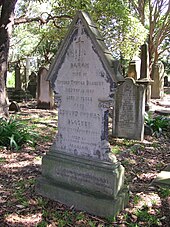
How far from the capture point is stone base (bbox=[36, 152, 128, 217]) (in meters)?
3.63

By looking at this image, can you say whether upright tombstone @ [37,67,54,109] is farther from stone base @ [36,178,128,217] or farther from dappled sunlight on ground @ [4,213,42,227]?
dappled sunlight on ground @ [4,213,42,227]

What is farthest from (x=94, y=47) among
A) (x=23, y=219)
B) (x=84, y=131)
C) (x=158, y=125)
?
(x=158, y=125)

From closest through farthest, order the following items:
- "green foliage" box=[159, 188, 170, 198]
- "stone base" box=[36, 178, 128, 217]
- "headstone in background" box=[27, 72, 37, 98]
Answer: "stone base" box=[36, 178, 128, 217] < "green foliage" box=[159, 188, 170, 198] < "headstone in background" box=[27, 72, 37, 98]

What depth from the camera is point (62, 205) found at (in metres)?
3.90

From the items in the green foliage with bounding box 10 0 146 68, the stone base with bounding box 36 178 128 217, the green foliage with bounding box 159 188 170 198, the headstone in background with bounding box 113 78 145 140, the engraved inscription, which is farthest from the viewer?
the green foliage with bounding box 10 0 146 68

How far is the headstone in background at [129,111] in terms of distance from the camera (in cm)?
754

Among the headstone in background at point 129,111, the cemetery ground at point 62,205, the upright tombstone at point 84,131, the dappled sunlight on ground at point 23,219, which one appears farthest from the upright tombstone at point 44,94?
the dappled sunlight on ground at point 23,219

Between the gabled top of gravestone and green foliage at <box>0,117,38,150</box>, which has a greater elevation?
the gabled top of gravestone

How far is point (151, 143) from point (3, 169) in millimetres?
4013

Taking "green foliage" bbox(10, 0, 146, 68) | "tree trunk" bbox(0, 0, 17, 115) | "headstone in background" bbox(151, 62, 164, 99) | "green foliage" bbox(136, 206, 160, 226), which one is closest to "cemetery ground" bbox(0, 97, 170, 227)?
"green foliage" bbox(136, 206, 160, 226)

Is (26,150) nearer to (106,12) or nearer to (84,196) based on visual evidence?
(84,196)

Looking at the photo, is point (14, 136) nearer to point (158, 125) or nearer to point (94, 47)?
point (94, 47)

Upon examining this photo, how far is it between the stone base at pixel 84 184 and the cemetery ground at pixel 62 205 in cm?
10

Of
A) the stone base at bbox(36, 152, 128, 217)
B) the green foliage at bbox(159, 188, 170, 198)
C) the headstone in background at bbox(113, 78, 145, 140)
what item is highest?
the headstone in background at bbox(113, 78, 145, 140)
